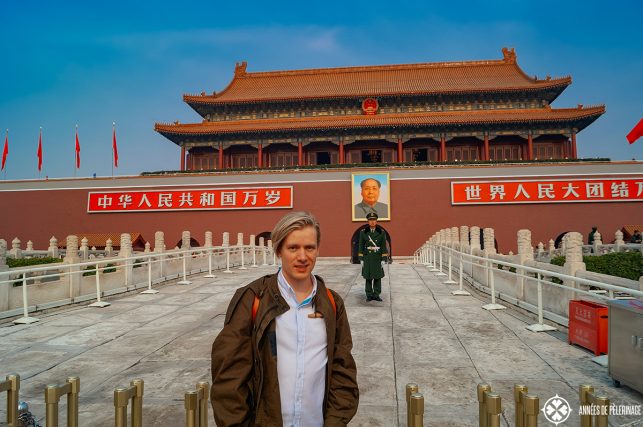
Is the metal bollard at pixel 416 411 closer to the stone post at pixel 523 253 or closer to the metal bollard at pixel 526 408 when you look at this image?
the metal bollard at pixel 526 408

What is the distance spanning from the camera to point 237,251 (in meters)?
17.6

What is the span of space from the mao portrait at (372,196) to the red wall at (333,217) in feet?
1.25

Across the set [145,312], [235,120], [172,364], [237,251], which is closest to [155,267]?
[145,312]

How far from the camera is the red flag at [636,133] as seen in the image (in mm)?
8288

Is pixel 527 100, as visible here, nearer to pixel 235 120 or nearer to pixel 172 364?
pixel 235 120

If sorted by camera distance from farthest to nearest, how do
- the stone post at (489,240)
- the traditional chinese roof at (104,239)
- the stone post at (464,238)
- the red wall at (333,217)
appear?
the traditional chinese roof at (104,239) → the red wall at (333,217) → the stone post at (464,238) → the stone post at (489,240)

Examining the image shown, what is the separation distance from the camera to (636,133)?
838 cm

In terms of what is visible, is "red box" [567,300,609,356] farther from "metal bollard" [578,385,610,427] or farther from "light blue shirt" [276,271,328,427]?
"light blue shirt" [276,271,328,427]

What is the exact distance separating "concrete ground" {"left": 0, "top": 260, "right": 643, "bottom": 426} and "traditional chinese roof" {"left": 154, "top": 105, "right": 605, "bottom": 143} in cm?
1865

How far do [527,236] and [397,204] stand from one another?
611 inches

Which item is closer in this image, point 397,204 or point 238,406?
point 238,406

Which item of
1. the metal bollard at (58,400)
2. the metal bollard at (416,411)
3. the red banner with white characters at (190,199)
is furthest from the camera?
the red banner with white characters at (190,199)

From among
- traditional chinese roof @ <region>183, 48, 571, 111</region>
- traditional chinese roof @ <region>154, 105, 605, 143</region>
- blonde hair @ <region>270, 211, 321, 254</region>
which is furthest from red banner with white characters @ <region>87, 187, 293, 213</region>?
blonde hair @ <region>270, 211, 321, 254</region>

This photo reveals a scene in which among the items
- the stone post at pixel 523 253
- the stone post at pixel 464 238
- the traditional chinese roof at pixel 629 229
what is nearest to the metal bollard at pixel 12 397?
the stone post at pixel 523 253
